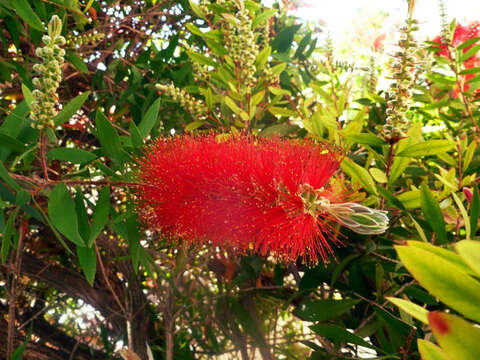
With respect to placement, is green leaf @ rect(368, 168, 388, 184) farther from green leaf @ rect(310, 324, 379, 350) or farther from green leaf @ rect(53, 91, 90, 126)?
green leaf @ rect(53, 91, 90, 126)

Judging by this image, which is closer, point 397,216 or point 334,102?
point 397,216

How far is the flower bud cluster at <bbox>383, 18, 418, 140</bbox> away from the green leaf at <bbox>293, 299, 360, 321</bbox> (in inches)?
14.8

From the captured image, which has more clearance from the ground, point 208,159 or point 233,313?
point 208,159

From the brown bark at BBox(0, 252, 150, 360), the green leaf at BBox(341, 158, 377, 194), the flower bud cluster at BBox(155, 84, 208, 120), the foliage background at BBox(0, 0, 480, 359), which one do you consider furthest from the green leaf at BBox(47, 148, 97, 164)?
the brown bark at BBox(0, 252, 150, 360)

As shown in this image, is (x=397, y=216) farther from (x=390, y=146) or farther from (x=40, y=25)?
(x=40, y=25)

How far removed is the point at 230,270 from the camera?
4.12 feet

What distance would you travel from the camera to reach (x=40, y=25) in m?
0.70

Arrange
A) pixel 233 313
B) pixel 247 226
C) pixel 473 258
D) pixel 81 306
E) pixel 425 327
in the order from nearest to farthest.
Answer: pixel 473 258 → pixel 247 226 → pixel 425 327 → pixel 233 313 → pixel 81 306

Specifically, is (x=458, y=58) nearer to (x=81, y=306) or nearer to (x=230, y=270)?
(x=230, y=270)

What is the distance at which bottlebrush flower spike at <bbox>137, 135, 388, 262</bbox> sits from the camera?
605 millimetres

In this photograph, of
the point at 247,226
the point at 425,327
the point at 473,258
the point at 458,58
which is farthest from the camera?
the point at 458,58

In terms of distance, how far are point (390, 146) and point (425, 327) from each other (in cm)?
37

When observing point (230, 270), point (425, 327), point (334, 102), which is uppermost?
point (334, 102)

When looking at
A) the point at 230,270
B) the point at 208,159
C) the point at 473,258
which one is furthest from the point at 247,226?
the point at 230,270
